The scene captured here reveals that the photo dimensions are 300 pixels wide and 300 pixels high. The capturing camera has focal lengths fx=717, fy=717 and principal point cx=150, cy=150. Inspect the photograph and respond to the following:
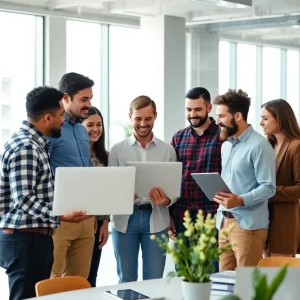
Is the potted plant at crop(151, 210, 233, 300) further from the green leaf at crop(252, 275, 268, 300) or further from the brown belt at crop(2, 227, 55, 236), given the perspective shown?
the brown belt at crop(2, 227, 55, 236)

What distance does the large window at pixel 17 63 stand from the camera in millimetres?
9344

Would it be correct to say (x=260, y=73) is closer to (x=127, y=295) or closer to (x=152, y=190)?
(x=152, y=190)

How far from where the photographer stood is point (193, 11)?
9883 mm

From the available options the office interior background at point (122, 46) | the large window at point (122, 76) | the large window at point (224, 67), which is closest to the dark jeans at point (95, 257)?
the office interior background at point (122, 46)

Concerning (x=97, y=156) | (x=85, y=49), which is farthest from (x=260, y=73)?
(x=97, y=156)

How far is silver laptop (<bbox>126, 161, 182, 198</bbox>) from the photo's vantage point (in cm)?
506

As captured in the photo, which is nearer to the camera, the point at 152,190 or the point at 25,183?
the point at 25,183

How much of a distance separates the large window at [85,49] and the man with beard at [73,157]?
493cm

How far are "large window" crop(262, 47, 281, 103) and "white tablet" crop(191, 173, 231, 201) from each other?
367 inches

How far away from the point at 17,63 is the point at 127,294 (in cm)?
632

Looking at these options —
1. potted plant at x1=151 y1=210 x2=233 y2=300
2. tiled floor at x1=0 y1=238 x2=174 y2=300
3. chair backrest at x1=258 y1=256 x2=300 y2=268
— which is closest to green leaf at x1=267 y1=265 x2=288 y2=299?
potted plant at x1=151 y1=210 x2=233 y2=300

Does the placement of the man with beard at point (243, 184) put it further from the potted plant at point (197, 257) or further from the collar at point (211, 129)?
the potted plant at point (197, 257)

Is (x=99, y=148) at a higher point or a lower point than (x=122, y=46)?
lower

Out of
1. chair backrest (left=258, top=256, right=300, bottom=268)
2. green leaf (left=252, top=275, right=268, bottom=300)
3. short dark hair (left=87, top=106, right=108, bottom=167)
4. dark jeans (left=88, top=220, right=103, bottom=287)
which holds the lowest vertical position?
dark jeans (left=88, top=220, right=103, bottom=287)
